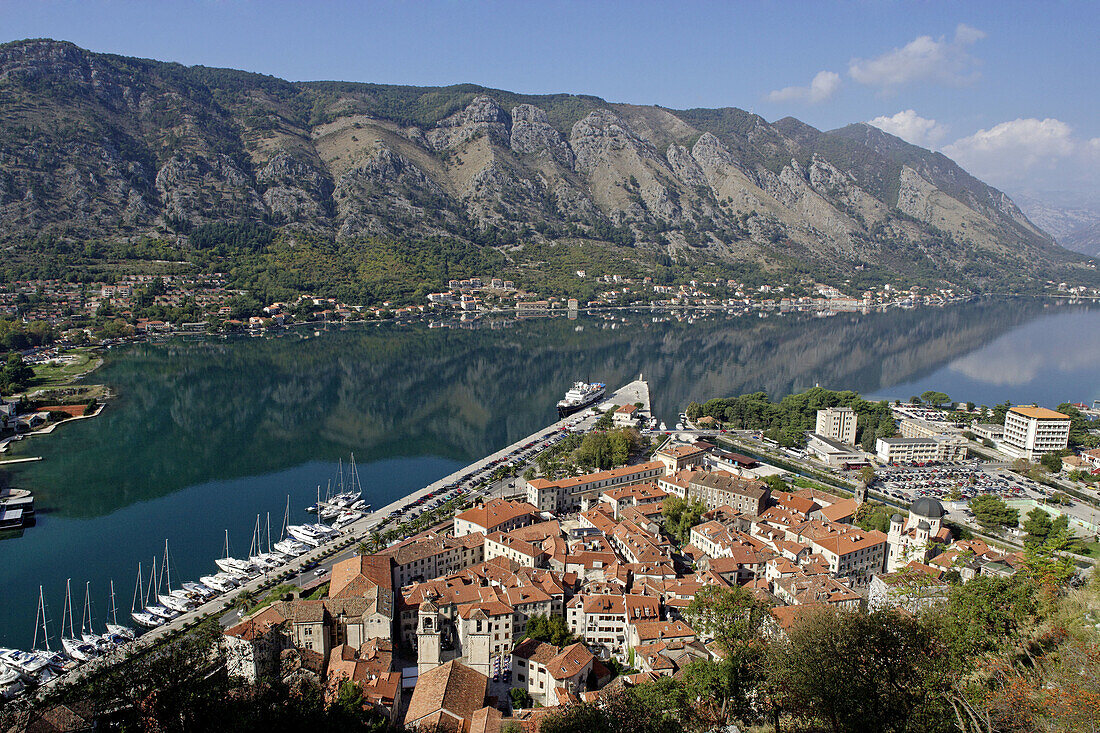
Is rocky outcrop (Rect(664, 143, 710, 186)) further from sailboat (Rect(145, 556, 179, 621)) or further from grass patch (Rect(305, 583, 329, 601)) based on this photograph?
grass patch (Rect(305, 583, 329, 601))

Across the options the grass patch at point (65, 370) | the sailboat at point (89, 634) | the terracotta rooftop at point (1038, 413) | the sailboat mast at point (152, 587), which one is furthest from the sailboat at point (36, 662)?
the terracotta rooftop at point (1038, 413)

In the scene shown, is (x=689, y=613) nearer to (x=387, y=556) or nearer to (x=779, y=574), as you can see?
(x=779, y=574)

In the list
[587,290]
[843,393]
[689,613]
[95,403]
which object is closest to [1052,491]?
[843,393]

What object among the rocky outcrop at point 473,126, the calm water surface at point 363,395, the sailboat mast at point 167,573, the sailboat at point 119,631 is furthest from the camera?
the rocky outcrop at point 473,126

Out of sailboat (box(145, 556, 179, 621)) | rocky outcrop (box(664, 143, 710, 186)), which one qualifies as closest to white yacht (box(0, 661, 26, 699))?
sailboat (box(145, 556, 179, 621))

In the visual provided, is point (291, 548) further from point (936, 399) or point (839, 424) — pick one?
point (936, 399)

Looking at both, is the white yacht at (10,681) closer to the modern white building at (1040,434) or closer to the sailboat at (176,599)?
the sailboat at (176,599)
